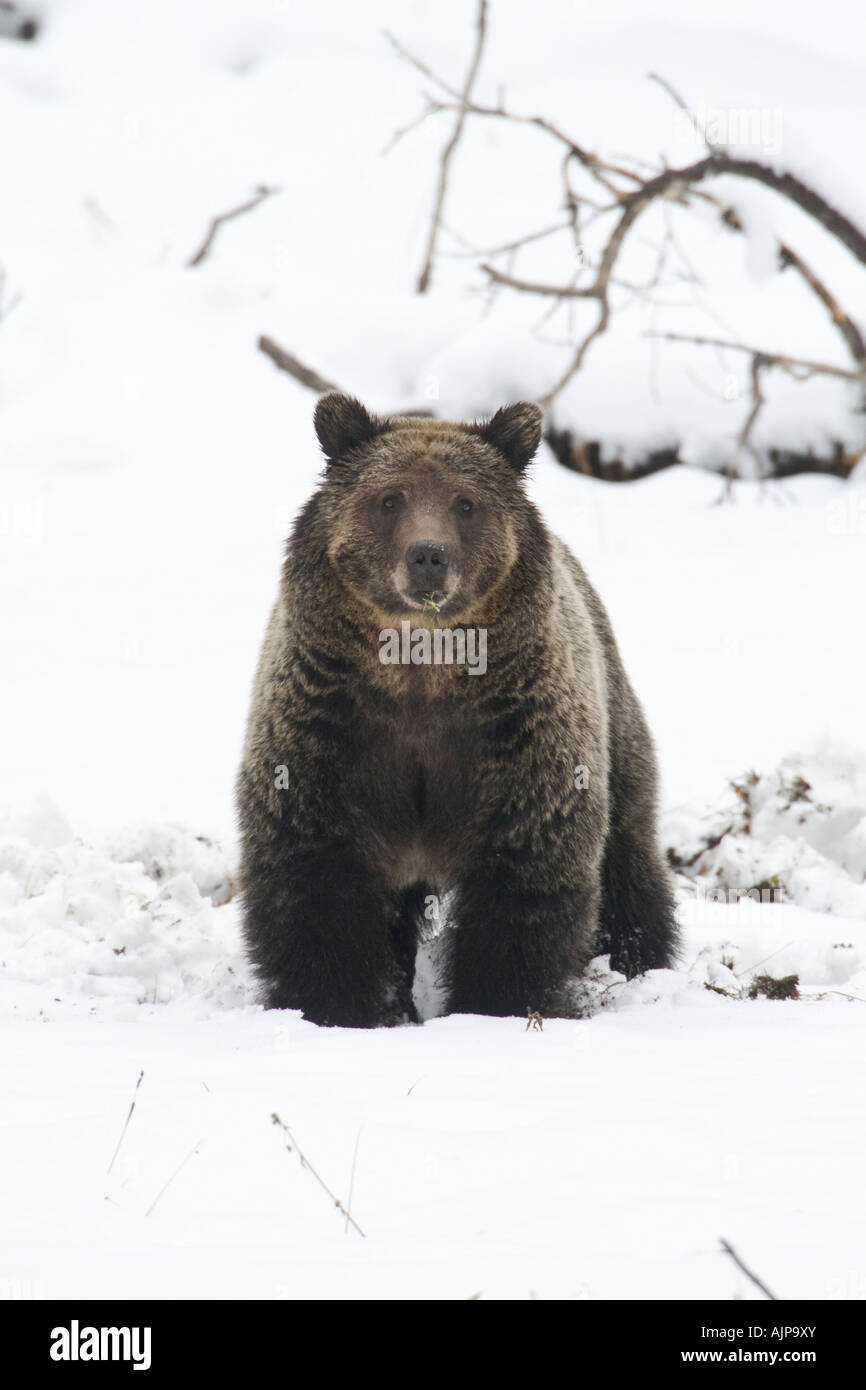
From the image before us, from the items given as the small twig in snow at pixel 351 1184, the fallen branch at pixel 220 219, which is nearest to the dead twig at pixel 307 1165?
the small twig in snow at pixel 351 1184

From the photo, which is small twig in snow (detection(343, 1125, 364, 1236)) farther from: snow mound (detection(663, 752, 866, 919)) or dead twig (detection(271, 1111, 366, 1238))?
snow mound (detection(663, 752, 866, 919))

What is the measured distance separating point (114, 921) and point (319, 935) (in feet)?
3.97

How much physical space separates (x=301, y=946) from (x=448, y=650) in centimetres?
105

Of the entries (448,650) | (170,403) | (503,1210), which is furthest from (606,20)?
(503,1210)

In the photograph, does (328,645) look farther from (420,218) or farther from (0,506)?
(420,218)

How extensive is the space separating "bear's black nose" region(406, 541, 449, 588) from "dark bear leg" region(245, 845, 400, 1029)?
921 millimetres

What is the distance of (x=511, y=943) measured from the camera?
185 inches

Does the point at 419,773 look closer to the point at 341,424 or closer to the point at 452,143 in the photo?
the point at 341,424

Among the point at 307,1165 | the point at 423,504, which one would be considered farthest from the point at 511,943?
the point at 307,1165

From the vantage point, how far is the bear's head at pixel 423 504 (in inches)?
180

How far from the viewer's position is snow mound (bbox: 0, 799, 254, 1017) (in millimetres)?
4973

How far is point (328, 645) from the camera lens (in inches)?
186

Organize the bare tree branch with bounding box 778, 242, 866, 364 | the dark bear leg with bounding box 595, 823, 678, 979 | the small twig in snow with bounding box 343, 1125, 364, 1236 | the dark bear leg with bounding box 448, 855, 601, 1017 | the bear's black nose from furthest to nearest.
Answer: the bare tree branch with bounding box 778, 242, 866, 364 < the dark bear leg with bounding box 595, 823, 678, 979 < the dark bear leg with bounding box 448, 855, 601, 1017 < the bear's black nose < the small twig in snow with bounding box 343, 1125, 364, 1236

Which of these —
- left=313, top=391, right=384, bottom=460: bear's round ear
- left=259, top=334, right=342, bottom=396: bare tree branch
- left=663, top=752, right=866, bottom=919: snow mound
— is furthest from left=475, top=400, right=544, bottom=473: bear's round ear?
left=259, top=334, right=342, bottom=396: bare tree branch
